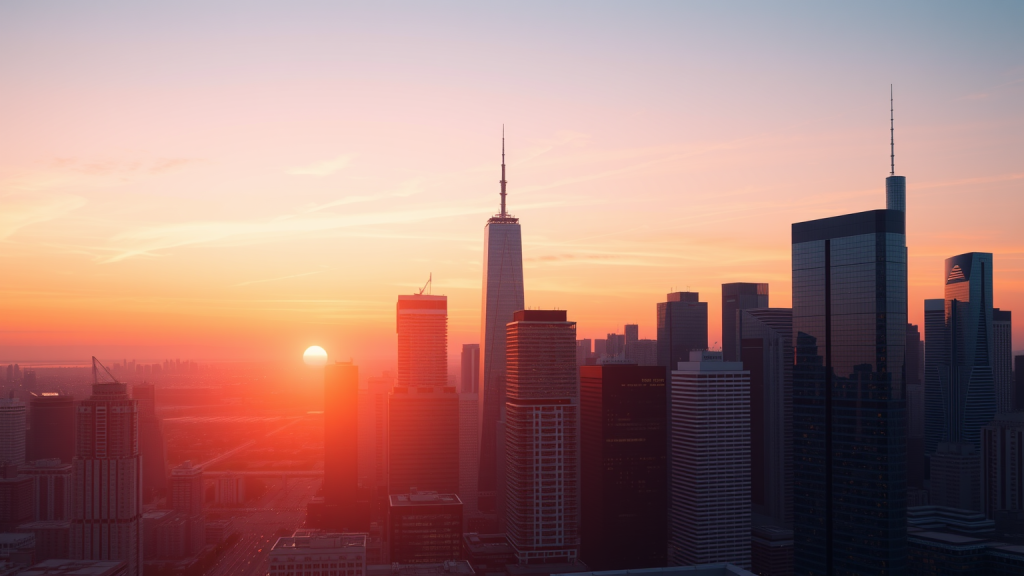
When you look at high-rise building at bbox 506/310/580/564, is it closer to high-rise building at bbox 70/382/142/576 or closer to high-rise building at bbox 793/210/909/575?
high-rise building at bbox 793/210/909/575

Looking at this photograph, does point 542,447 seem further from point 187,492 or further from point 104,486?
point 187,492

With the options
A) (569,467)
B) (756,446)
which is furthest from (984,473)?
(569,467)

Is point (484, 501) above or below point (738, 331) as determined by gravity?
below

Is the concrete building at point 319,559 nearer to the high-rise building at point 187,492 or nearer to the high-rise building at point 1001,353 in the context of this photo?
the high-rise building at point 187,492

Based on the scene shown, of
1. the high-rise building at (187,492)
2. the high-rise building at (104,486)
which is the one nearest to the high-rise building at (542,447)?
the high-rise building at (104,486)

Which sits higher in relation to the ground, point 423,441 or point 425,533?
point 423,441

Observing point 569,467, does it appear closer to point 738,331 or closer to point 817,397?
point 817,397

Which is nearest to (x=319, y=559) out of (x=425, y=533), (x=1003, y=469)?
(x=425, y=533)
